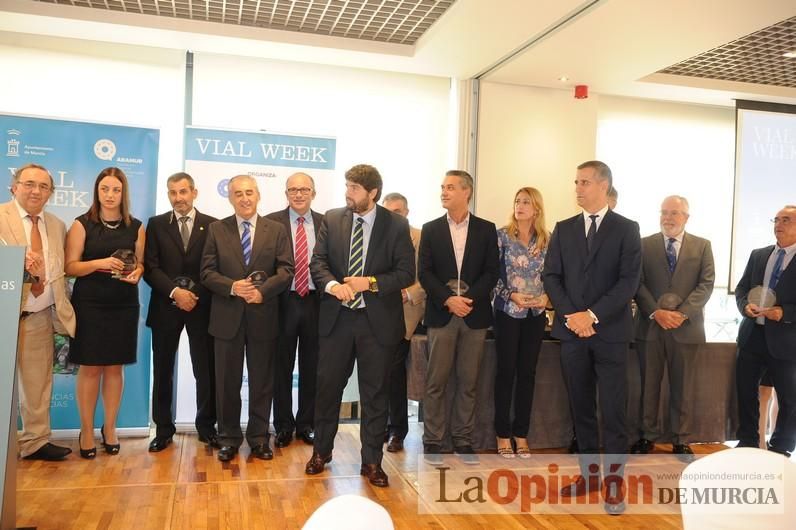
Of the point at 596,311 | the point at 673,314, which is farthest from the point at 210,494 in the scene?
the point at 673,314

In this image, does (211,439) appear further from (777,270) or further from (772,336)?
(777,270)

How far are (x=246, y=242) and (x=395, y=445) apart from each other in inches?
69.5

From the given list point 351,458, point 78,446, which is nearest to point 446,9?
point 351,458

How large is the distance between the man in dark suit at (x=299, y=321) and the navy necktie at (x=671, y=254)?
251 cm

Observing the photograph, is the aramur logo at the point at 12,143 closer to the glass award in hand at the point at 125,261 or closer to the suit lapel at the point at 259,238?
the glass award in hand at the point at 125,261

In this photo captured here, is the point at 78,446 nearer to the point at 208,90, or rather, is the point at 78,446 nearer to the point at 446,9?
the point at 208,90

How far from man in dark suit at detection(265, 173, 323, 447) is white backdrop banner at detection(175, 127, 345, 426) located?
55 cm

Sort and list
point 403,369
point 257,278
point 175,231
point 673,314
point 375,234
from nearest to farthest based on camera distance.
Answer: point 375,234
point 257,278
point 175,231
point 673,314
point 403,369

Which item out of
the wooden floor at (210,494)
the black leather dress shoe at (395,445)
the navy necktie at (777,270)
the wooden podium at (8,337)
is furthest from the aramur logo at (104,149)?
the navy necktie at (777,270)

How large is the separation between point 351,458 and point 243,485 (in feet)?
2.81

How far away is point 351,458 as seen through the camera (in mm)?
4500

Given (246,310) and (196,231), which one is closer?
(246,310)

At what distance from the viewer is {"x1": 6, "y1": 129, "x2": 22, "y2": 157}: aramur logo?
469cm

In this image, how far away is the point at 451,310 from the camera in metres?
4.35
